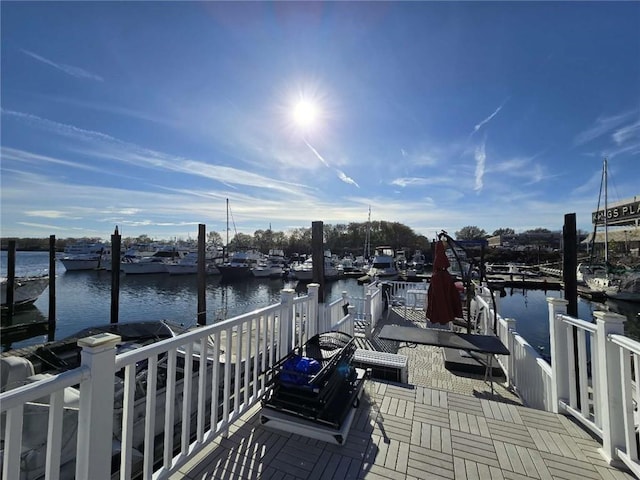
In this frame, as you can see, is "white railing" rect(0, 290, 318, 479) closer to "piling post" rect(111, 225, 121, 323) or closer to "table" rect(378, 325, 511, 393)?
"table" rect(378, 325, 511, 393)

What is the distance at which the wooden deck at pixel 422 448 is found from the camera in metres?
1.93

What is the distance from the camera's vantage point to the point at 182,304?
726 inches

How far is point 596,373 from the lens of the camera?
2156 mm

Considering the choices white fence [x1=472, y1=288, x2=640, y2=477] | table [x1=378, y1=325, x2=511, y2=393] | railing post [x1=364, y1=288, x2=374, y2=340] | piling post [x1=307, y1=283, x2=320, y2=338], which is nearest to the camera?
white fence [x1=472, y1=288, x2=640, y2=477]

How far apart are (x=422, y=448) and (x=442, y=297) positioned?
7.81 ft

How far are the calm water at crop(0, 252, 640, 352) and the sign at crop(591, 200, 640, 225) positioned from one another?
7.28 m

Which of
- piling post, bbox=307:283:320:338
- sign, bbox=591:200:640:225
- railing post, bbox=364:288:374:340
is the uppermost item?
sign, bbox=591:200:640:225

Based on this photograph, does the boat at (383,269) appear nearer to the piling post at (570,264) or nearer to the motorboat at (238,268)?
the motorboat at (238,268)

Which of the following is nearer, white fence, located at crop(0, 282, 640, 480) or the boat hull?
white fence, located at crop(0, 282, 640, 480)

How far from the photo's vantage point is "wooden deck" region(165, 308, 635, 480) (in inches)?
76.0

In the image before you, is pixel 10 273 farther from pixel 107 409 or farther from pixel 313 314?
pixel 107 409

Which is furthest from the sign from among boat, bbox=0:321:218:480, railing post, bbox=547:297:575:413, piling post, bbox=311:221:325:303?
boat, bbox=0:321:218:480

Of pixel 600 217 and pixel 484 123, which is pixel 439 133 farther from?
pixel 600 217

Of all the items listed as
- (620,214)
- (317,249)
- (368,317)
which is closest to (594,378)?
(317,249)
